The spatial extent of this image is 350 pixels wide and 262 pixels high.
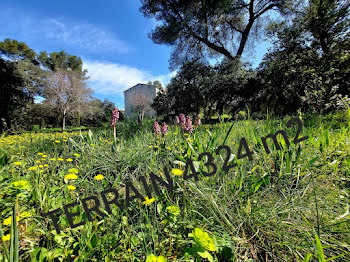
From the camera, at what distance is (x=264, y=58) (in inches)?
356

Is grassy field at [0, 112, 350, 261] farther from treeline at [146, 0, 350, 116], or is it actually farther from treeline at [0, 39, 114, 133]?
treeline at [0, 39, 114, 133]

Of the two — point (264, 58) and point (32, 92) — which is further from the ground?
point (32, 92)

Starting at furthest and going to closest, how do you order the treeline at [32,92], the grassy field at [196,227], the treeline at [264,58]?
the treeline at [32,92] < the treeline at [264,58] < the grassy field at [196,227]

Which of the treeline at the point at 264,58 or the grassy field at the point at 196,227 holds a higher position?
the treeline at the point at 264,58

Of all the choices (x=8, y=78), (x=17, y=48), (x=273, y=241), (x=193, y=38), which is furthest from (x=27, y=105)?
(x=273, y=241)

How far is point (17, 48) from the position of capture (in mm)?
18625

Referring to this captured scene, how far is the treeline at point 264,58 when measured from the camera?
6.13 meters

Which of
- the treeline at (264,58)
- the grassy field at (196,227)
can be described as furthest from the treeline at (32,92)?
the grassy field at (196,227)

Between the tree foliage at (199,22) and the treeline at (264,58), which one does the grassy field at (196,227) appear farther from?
the tree foliage at (199,22)

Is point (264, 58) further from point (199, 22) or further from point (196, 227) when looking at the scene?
point (196, 227)

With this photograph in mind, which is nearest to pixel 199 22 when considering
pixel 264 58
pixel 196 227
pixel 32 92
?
pixel 264 58

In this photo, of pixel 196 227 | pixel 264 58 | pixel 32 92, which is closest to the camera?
pixel 196 227

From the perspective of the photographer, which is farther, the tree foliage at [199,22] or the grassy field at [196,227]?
Answer: the tree foliage at [199,22]

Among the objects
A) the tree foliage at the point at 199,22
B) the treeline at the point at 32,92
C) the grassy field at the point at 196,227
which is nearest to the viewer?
the grassy field at the point at 196,227
